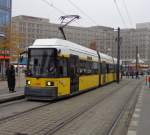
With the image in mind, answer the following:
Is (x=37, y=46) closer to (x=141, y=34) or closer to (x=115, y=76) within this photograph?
(x=115, y=76)

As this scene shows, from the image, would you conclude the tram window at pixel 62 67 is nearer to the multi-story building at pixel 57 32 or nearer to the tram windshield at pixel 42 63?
the tram windshield at pixel 42 63

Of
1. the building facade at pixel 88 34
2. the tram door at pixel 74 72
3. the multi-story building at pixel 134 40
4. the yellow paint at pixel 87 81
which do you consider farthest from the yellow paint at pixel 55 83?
the multi-story building at pixel 134 40

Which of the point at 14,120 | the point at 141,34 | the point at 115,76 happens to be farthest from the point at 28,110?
the point at 141,34

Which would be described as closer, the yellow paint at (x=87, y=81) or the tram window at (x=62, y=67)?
the tram window at (x=62, y=67)

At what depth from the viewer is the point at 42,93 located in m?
19.2

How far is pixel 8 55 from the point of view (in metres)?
59.2

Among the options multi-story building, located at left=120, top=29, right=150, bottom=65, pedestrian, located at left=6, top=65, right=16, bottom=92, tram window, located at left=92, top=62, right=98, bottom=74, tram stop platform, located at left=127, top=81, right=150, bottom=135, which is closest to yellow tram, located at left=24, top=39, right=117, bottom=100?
pedestrian, located at left=6, top=65, right=16, bottom=92

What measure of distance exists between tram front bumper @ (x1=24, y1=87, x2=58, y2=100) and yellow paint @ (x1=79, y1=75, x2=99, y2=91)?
5.30m

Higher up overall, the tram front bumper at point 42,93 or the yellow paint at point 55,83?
the yellow paint at point 55,83

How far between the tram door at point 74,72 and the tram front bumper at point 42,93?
2.66 metres

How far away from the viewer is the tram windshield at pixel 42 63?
768 inches

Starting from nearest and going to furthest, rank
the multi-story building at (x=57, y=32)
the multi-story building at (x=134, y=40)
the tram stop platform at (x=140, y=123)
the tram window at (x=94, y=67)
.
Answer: the tram stop platform at (x=140, y=123), the tram window at (x=94, y=67), the multi-story building at (x=57, y=32), the multi-story building at (x=134, y=40)

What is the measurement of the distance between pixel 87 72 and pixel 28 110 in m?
11.9

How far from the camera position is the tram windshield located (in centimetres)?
1950
